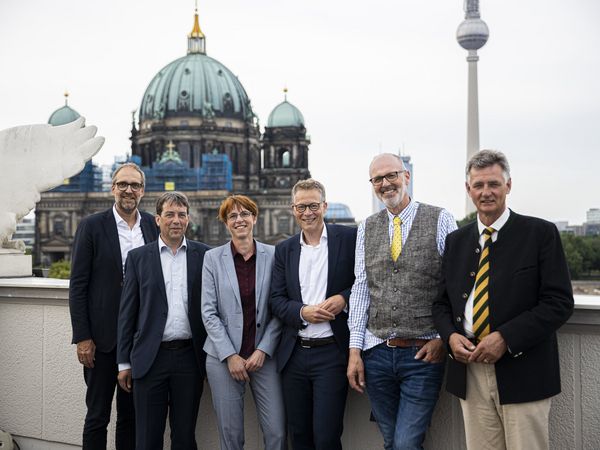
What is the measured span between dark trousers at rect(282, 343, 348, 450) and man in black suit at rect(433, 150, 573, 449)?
1.84 feet

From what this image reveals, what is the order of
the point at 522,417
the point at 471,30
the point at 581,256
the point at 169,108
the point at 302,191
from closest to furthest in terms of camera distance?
the point at 522,417
the point at 302,191
the point at 581,256
the point at 169,108
the point at 471,30

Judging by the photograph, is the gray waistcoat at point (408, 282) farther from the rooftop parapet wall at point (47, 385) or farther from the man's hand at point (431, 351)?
the rooftop parapet wall at point (47, 385)

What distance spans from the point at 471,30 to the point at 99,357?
87.0 m

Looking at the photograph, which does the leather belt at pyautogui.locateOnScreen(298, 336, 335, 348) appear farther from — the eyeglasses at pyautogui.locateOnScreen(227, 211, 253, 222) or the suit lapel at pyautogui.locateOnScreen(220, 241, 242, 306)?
the eyeglasses at pyautogui.locateOnScreen(227, 211, 253, 222)

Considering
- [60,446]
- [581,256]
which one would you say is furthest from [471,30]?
[60,446]

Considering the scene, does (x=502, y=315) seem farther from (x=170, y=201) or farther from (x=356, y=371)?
(x=170, y=201)

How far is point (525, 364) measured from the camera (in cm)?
312

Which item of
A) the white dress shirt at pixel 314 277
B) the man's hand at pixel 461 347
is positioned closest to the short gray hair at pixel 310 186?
the white dress shirt at pixel 314 277

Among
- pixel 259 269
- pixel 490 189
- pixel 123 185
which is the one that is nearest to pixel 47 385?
pixel 123 185

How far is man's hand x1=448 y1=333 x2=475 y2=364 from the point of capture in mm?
3148

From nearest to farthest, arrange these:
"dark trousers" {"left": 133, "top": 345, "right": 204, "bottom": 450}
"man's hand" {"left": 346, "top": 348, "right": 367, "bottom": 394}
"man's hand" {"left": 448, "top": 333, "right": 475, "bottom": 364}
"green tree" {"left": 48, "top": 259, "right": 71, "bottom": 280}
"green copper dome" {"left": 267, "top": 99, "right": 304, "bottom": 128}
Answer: "man's hand" {"left": 448, "top": 333, "right": 475, "bottom": 364} < "man's hand" {"left": 346, "top": 348, "right": 367, "bottom": 394} < "dark trousers" {"left": 133, "top": 345, "right": 204, "bottom": 450} < "green tree" {"left": 48, "top": 259, "right": 71, "bottom": 280} < "green copper dome" {"left": 267, "top": 99, "right": 304, "bottom": 128}

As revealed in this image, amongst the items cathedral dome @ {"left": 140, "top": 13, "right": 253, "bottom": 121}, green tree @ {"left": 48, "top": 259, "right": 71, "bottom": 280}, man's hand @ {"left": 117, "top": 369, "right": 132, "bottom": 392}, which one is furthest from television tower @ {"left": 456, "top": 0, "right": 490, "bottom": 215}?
man's hand @ {"left": 117, "top": 369, "right": 132, "bottom": 392}

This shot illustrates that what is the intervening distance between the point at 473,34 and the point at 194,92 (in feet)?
125

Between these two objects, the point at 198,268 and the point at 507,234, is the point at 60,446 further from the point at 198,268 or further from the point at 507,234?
the point at 507,234
